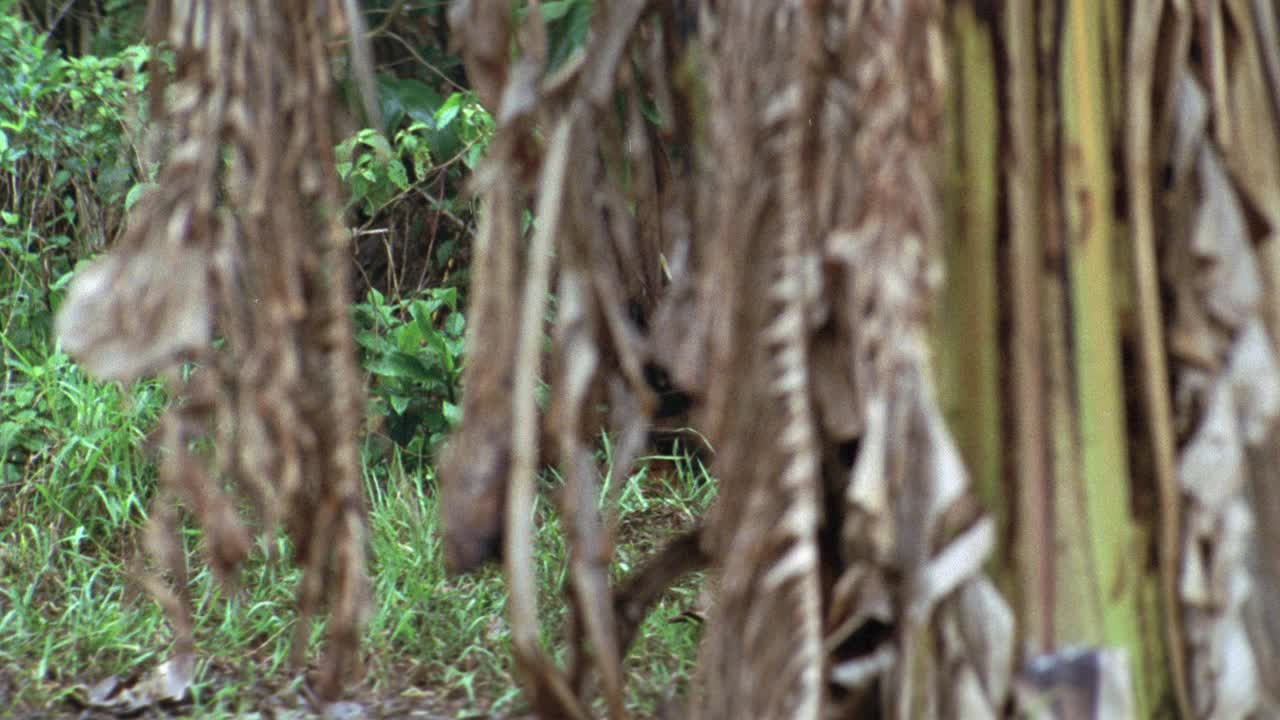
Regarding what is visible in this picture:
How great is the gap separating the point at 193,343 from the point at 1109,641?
74 cm

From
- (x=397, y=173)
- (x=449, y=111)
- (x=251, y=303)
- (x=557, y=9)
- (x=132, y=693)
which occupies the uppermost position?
(x=557, y=9)

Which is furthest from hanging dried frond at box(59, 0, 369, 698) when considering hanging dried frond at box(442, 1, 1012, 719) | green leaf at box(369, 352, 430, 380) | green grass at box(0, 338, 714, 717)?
green leaf at box(369, 352, 430, 380)

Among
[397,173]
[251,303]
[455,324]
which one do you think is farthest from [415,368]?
[251,303]

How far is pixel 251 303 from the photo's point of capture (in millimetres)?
1128

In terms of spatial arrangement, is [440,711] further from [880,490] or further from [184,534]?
[880,490]

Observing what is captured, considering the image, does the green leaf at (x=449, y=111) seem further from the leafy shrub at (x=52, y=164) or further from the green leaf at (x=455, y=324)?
the leafy shrub at (x=52, y=164)

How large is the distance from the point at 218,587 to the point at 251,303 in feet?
5.77

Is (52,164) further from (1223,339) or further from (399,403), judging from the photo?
(1223,339)

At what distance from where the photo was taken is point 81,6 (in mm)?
4488

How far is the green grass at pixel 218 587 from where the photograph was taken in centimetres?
248

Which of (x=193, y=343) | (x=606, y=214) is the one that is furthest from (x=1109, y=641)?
(x=193, y=343)

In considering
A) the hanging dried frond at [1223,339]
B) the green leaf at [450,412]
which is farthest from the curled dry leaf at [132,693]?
the hanging dried frond at [1223,339]

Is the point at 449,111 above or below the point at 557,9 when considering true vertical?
below

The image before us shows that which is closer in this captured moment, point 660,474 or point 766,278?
point 766,278
